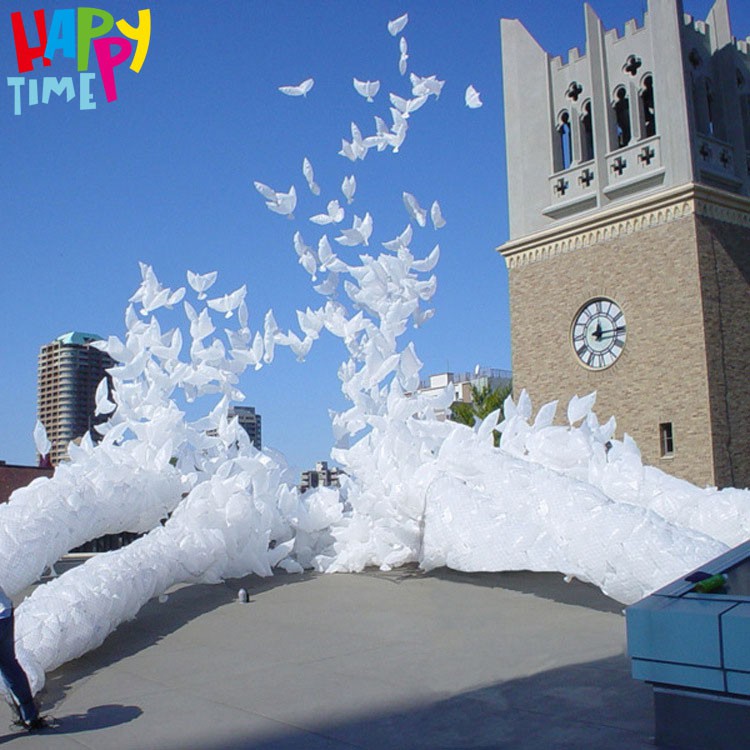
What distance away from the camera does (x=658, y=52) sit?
20.4 meters

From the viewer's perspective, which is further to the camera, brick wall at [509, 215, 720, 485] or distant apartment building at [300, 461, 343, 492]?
brick wall at [509, 215, 720, 485]

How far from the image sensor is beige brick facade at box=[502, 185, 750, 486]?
18547 millimetres

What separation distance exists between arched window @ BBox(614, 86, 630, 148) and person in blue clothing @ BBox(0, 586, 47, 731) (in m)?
20.0

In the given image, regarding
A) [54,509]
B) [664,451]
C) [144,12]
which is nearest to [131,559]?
[54,509]

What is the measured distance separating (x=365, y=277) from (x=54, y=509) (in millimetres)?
4711

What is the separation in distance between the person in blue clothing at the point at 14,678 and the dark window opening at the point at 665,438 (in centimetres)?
1662

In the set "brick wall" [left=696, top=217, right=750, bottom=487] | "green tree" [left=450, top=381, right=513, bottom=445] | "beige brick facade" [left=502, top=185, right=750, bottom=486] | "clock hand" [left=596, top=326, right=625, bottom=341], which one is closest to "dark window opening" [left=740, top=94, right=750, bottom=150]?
"beige brick facade" [left=502, top=185, right=750, bottom=486]

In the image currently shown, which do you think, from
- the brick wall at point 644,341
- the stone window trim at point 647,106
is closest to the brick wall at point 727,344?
the brick wall at point 644,341

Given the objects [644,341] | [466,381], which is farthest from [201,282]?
[466,381]

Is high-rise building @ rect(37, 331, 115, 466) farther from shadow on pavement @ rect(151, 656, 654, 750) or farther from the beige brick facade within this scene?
shadow on pavement @ rect(151, 656, 654, 750)

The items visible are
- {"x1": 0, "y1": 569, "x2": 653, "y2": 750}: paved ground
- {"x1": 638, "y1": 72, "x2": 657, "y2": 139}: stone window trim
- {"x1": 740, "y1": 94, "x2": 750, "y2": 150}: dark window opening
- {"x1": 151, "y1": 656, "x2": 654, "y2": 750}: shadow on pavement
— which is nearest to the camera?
{"x1": 151, "y1": 656, "x2": 654, "y2": 750}: shadow on pavement

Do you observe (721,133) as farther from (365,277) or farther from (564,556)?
(564,556)

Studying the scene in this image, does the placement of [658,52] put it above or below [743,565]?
above

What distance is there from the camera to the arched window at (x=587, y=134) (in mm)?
21969
